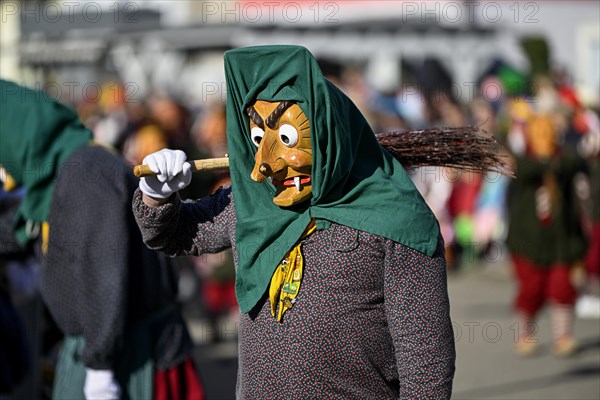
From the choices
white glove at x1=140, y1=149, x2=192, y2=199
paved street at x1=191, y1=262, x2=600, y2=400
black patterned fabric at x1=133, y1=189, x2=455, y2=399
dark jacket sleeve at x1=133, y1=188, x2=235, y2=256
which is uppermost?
white glove at x1=140, y1=149, x2=192, y2=199

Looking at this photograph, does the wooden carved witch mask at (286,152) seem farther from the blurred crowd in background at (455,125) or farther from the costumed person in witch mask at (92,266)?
the blurred crowd in background at (455,125)

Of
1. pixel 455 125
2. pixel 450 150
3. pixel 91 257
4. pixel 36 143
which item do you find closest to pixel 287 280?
pixel 450 150

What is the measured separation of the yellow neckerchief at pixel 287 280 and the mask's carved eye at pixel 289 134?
22cm

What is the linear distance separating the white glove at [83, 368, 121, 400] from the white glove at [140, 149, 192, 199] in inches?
44.9

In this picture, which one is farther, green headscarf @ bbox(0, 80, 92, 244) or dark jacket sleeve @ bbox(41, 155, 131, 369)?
green headscarf @ bbox(0, 80, 92, 244)

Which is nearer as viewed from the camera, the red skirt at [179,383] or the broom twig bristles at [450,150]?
the broom twig bristles at [450,150]

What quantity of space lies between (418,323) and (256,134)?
2.23ft

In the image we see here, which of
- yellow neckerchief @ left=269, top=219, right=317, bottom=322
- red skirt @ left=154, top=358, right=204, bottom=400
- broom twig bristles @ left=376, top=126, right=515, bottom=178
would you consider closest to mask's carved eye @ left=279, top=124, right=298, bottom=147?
yellow neckerchief @ left=269, top=219, right=317, bottom=322

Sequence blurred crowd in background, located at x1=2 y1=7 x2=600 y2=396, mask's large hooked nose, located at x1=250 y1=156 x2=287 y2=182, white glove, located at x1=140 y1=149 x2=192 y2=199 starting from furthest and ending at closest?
blurred crowd in background, located at x1=2 y1=7 x2=600 y2=396, white glove, located at x1=140 y1=149 x2=192 y2=199, mask's large hooked nose, located at x1=250 y1=156 x2=287 y2=182

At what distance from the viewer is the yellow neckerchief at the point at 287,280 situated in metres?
3.46

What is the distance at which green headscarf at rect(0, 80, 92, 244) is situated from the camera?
484 centimetres

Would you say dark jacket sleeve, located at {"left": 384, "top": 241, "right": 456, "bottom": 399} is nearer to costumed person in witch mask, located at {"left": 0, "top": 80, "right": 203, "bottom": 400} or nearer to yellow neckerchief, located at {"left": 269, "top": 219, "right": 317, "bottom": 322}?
yellow neckerchief, located at {"left": 269, "top": 219, "right": 317, "bottom": 322}

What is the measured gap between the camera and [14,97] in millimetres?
4984

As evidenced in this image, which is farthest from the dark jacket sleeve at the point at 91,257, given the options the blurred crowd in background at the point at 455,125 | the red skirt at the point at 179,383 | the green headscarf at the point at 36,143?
the blurred crowd in background at the point at 455,125
